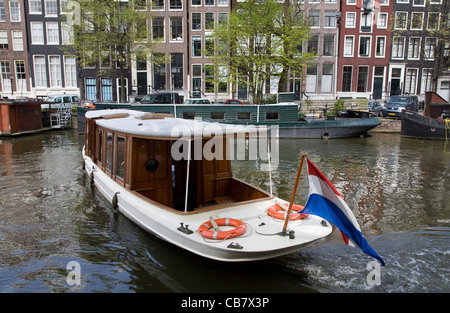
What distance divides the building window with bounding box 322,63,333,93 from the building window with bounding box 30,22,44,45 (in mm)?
28616

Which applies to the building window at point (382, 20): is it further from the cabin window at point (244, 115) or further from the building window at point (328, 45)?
the cabin window at point (244, 115)

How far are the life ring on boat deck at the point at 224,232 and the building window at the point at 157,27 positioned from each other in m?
31.3

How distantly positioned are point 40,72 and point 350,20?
3180 centimetres

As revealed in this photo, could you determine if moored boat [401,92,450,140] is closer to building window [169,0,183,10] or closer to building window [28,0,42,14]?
building window [169,0,183,10]

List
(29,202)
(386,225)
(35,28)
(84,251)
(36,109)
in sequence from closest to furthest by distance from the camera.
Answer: (84,251)
(386,225)
(29,202)
(36,109)
(35,28)

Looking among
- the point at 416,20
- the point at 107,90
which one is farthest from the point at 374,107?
the point at 107,90

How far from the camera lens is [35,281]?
555 cm

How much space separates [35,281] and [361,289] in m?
5.09

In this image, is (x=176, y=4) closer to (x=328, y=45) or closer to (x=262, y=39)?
(x=262, y=39)

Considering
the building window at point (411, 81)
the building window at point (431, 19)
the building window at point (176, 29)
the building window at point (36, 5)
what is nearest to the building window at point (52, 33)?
the building window at point (36, 5)

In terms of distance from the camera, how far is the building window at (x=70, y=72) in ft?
115

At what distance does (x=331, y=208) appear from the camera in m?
5.10
